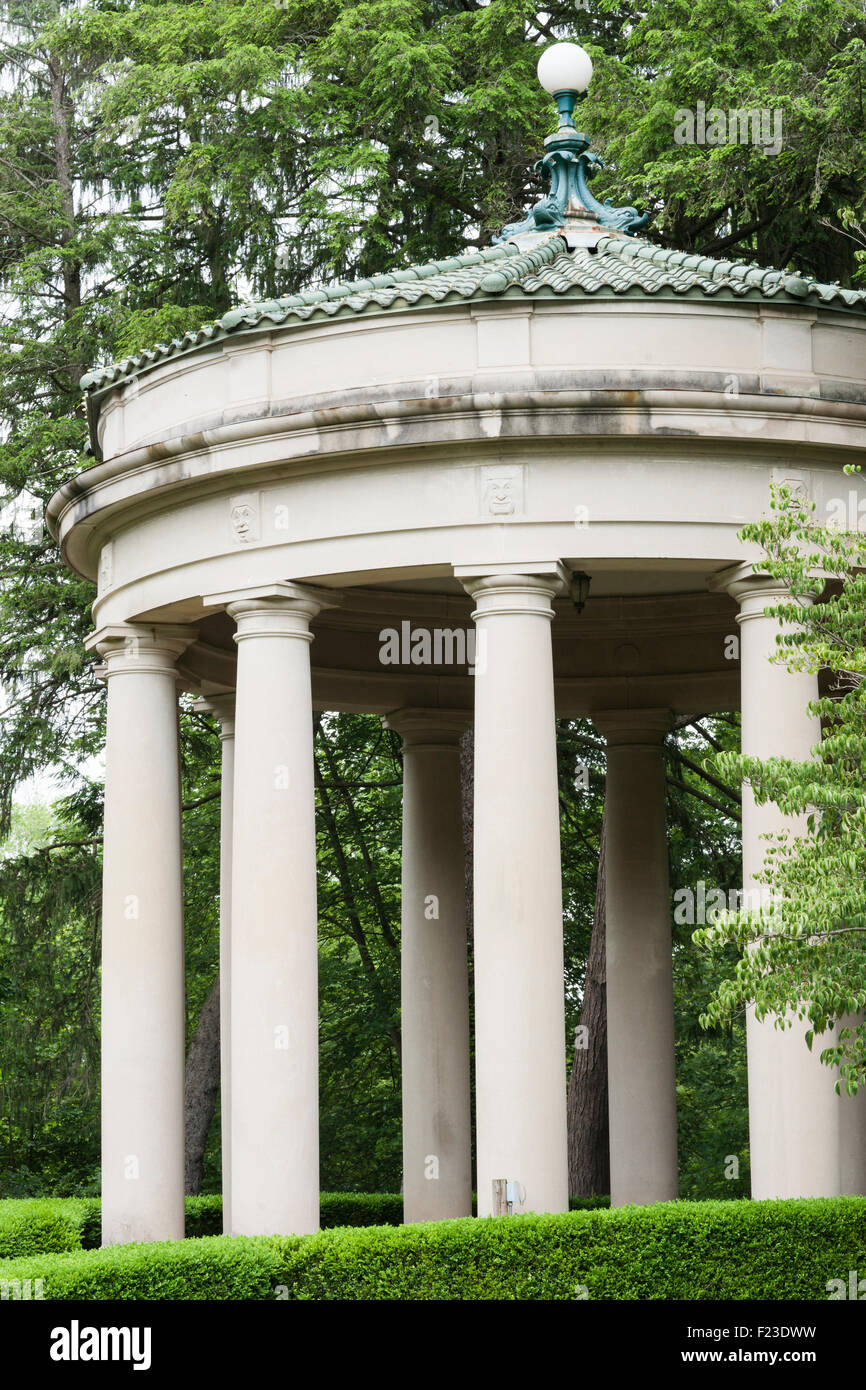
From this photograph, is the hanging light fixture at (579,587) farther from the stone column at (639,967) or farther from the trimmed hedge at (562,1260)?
the trimmed hedge at (562,1260)

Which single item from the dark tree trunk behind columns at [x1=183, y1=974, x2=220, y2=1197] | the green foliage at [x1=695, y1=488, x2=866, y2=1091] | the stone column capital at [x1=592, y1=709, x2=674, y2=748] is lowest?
the dark tree trunk behind columns at [x1=183, y1=974, x2=220, y2=1197]

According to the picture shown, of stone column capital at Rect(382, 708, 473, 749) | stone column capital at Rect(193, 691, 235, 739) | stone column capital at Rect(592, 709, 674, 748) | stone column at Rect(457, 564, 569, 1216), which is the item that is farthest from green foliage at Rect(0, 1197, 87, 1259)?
stone column capital at Rect(592, 709, 674, 748)

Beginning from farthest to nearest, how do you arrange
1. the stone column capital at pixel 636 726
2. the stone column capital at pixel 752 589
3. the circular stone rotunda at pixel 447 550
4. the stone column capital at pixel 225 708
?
the stone column capital at pixel 636 726, the stone column capital at pixel 225 708, the stone column capital at pixel 752 589, the circular stone rotunda at pixel 447 550

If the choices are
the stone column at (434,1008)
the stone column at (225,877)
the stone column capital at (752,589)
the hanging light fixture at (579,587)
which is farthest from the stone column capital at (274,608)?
the stone column at (434,1008)

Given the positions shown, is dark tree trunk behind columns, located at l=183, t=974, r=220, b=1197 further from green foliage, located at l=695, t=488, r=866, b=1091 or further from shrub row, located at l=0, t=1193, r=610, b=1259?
green foliage, located at l=695, t=488, r=866, b=1091

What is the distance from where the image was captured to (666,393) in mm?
30922

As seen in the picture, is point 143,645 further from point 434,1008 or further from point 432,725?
point 434,1008

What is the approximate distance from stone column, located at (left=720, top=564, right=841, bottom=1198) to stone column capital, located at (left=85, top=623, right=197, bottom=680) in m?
10.9

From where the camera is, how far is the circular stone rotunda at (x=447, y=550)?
30.8 meters

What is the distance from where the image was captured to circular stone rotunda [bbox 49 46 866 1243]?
30.8m

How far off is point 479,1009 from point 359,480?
8.94 meters

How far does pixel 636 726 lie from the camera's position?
46.2 meters

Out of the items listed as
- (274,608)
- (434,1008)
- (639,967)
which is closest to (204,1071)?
(434,1008)

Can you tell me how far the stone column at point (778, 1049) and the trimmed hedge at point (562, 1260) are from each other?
248cm
